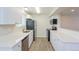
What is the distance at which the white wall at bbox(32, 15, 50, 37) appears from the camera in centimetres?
1138

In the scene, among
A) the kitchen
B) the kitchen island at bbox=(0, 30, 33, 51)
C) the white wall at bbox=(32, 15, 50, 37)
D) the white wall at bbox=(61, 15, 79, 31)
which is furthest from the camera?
the white wall at bbox=(32, 15, 50, 37)

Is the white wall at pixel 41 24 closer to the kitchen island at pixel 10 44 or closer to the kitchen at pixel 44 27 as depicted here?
the kitchen at pixel 44 27

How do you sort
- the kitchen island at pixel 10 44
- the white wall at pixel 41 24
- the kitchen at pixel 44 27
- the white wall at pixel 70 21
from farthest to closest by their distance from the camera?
the white wall at pixel 41 24 < the white wall at pixel 70 21 < the kitchen at pixel 44 27 < the kitchen island at pixel 10 44

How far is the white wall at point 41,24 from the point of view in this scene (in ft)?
37.3

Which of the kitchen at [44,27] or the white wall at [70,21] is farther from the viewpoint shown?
the white wall at [70,21]

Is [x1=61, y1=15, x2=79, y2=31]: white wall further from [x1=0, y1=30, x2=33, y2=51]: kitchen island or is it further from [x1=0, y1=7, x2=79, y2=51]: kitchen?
[x1=0, y1=30, x2=33, y2=51]: kitchen island

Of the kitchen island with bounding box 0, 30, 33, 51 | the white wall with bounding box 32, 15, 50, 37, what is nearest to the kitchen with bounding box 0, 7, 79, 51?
the white wall with bounding box 32, 15, 50, 37

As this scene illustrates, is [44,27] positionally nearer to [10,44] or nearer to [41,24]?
[41,24]

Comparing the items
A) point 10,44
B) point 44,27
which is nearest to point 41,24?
point 44,27

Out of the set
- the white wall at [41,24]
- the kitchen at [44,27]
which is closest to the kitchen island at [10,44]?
the kitchen at [44,27]

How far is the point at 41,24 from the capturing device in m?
11.4

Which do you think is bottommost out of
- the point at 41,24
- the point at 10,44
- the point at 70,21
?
the point at 10,44
